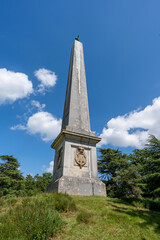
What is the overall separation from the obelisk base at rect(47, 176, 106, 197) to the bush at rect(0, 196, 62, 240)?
3.21 metres

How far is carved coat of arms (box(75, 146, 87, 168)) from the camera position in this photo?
8316mm

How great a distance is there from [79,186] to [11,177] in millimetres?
26399

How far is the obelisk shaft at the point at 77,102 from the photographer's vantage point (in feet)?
32.7

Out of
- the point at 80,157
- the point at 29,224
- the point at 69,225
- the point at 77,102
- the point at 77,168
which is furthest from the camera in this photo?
the point at 77,102

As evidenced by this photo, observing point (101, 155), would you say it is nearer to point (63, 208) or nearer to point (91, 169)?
point (91, 169)

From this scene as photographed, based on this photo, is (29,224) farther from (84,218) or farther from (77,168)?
(77,168)

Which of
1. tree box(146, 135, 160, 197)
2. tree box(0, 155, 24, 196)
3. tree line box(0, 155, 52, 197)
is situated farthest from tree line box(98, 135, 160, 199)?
tree box(0, 155, 24, 196)

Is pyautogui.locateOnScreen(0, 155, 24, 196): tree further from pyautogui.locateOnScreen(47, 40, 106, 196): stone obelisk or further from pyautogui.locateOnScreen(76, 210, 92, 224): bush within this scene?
pyautogui.locateOnScreen(76, 210, 92, 224): bush

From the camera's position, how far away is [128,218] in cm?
438

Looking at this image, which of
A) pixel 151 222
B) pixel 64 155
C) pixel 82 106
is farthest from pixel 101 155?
pixel 151 222

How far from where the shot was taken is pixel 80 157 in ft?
27.9

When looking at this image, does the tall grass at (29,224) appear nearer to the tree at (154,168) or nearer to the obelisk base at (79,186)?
the obelisk base at (79,186)

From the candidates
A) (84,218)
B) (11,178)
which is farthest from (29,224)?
(11,178)

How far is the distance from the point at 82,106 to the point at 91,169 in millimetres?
4880
